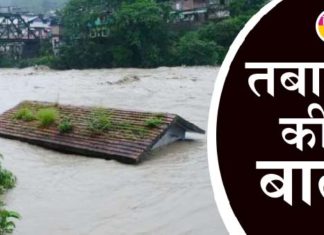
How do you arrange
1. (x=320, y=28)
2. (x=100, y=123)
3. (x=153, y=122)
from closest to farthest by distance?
(x=320, y=28), (x=153, y=122), (x=100, y=123)

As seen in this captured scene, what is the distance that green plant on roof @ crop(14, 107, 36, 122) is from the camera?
1035cm

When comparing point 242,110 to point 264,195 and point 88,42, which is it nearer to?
point 264,195

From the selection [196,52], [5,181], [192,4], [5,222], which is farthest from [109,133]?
[192,4]

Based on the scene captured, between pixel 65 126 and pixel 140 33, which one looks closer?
pixel 65 126

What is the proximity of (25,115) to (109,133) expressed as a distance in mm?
2608

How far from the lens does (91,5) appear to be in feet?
107

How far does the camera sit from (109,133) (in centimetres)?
872

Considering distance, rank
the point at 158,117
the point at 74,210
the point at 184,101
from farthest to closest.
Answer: the point at 184,101
the point at 158,117
the point at 74,210

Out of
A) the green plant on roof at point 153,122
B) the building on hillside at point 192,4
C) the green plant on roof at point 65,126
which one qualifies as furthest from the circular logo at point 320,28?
the building on hillside at point 192,4

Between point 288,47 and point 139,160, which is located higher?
point 288,47

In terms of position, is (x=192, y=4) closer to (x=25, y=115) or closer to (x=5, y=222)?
(x=25, y=115)

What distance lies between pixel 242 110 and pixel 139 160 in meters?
6.88

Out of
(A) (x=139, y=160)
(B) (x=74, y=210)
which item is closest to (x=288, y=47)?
(B) (x=74, y=210)

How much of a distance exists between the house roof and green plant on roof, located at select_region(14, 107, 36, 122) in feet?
0.35
